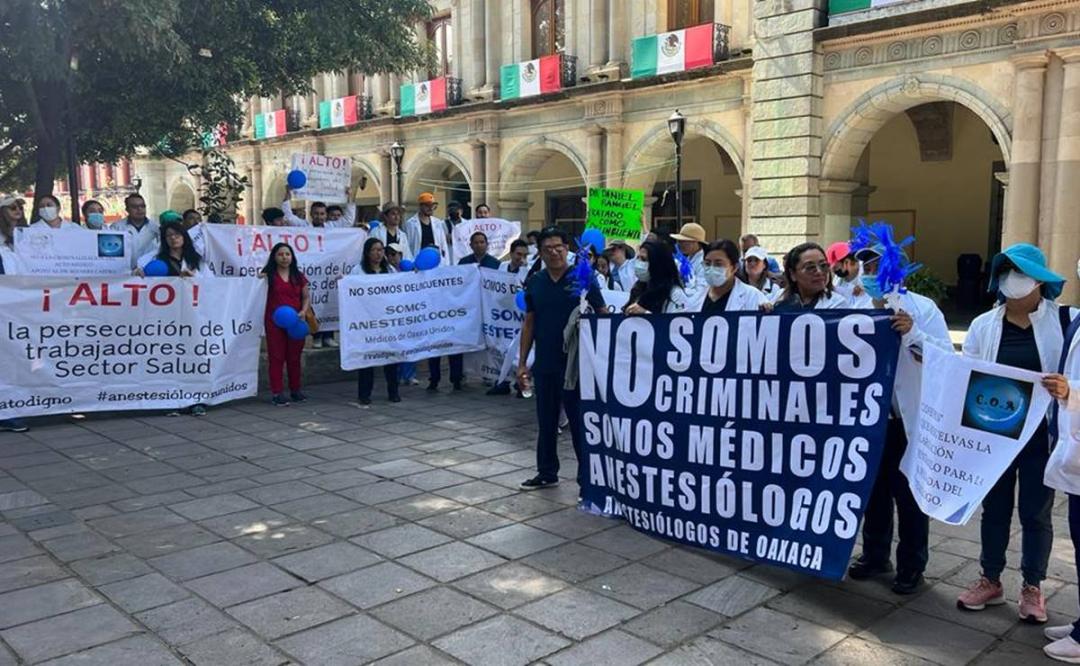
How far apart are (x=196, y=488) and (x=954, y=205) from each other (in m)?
19.4

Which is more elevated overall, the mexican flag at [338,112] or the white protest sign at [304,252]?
the mexican flag at [338,112]

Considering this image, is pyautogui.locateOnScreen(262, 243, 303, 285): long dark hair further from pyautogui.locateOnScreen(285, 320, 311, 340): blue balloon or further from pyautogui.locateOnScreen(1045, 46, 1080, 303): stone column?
pyautogui.locateOnScreen(1045, 46, 1080, 303): stone column

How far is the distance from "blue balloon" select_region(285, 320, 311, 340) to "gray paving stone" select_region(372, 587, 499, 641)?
5.31 m

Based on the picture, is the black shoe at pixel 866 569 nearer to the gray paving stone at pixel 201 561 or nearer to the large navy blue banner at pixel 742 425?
the large navy blue banner at pixel 742 425

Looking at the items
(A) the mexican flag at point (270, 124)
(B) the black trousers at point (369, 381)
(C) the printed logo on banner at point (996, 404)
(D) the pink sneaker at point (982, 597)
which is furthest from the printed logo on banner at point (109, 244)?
(A) the mexican flag at point (270, 124)

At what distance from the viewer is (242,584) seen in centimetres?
426

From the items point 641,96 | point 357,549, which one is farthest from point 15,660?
point 641,96

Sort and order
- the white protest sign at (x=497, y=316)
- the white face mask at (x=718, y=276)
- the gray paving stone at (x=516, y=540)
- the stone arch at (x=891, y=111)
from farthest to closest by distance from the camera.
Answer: the stone arch at (x=891, y=111)
the white protest sign at (x=497, y=316)
the white face mask at (x=718, y=276)
the gray paving stone at (x=516, y=540)

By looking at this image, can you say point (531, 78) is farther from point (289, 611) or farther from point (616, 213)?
point (289, 611)

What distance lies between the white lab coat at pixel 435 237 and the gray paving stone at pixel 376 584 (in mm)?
7106

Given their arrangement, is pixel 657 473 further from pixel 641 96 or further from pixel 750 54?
pixel 641 96

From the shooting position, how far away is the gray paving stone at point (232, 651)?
3467 millimetres

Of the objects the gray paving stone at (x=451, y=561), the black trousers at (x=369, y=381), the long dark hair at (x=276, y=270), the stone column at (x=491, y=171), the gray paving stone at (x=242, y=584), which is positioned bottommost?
the gray paving stone at (x=451, y=561)

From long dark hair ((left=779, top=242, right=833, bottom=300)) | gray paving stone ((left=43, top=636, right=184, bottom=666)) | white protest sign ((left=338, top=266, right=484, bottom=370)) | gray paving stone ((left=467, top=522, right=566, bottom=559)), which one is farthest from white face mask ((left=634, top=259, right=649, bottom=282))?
white protest sign ((left=338, top=266, right=484, bottom=370))
